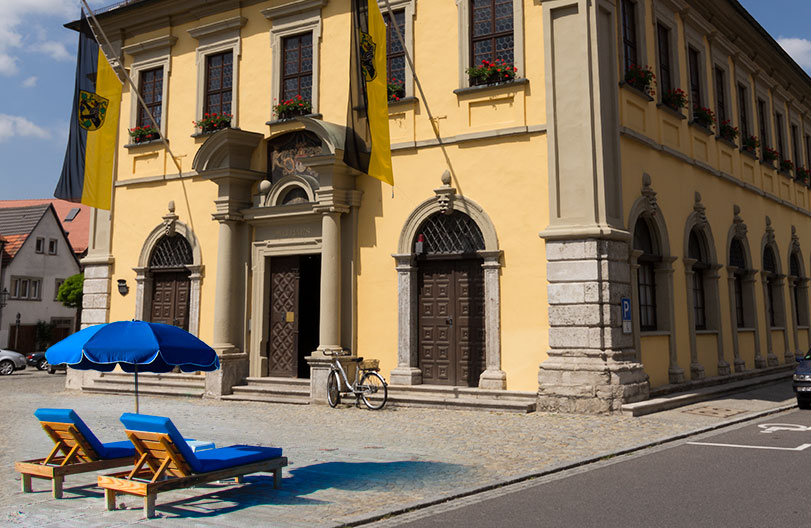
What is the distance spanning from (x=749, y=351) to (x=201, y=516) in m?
16.2

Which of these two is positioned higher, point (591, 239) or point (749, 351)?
point (591, 239)

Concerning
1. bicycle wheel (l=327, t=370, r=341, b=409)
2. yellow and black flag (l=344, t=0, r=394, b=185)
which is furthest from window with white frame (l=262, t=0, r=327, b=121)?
bicycle wheel (l=327, t=370, r=341, b=409)

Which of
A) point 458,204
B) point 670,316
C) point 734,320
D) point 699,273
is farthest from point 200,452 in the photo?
point 734,320

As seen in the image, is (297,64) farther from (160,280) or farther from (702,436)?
(702,436)

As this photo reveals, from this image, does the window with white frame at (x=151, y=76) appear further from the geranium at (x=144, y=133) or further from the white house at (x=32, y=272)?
the white house at (x=32, y=272)

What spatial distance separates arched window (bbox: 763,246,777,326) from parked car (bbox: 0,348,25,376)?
27.2m

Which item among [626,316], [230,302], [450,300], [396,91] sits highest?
[396,91]

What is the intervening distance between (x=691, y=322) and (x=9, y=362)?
84.9 feet

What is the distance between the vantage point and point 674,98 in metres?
15.7

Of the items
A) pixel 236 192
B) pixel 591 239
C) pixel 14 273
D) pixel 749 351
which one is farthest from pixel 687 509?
pixel 14 273

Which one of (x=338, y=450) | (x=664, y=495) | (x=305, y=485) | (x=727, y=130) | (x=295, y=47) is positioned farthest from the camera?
(x=727, y=130)

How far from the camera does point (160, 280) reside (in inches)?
714

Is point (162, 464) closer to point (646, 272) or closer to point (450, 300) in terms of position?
point (450, 300)

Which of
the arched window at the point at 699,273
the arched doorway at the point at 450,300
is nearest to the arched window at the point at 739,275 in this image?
the arched window at the point at 699,273
